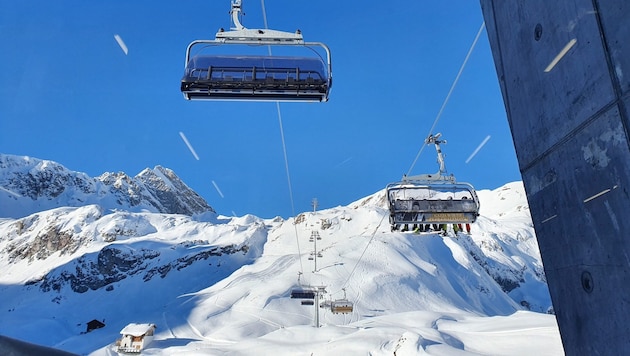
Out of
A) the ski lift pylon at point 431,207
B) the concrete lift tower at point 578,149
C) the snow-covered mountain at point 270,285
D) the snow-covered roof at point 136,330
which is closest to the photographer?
the concrete lift tower at point 578,149

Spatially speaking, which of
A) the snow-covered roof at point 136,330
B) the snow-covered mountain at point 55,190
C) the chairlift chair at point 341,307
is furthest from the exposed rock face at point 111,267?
the snow-covered mountain at point 55,190

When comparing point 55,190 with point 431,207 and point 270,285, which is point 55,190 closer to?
point 270,285

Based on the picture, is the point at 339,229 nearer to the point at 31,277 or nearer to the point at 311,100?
the point at 31,277

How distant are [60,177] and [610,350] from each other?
642ft

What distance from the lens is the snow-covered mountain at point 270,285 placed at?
2416 centimetres

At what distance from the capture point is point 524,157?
105 inches

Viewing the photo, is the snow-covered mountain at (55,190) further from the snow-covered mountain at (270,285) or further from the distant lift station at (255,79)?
the distant lift station at (255,79)

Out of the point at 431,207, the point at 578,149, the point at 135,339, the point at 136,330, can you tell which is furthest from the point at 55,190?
the point at 578,149

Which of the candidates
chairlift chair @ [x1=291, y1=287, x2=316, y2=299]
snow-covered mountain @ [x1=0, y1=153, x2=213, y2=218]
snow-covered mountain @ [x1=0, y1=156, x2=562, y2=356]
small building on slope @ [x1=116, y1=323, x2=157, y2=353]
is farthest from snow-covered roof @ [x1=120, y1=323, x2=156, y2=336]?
snow-covered mountain @ [x1=0, y1=153, x2=213, y2=218]

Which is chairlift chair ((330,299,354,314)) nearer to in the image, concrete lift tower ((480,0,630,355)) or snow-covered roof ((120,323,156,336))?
snow-covered roof ((120,323,156,336))

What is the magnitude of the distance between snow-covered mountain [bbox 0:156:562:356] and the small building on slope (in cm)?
93

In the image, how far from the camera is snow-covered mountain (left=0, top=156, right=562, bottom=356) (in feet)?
79.3

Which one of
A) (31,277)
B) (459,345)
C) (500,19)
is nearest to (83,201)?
(31,277)

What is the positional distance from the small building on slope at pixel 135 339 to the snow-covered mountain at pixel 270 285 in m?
0.93
